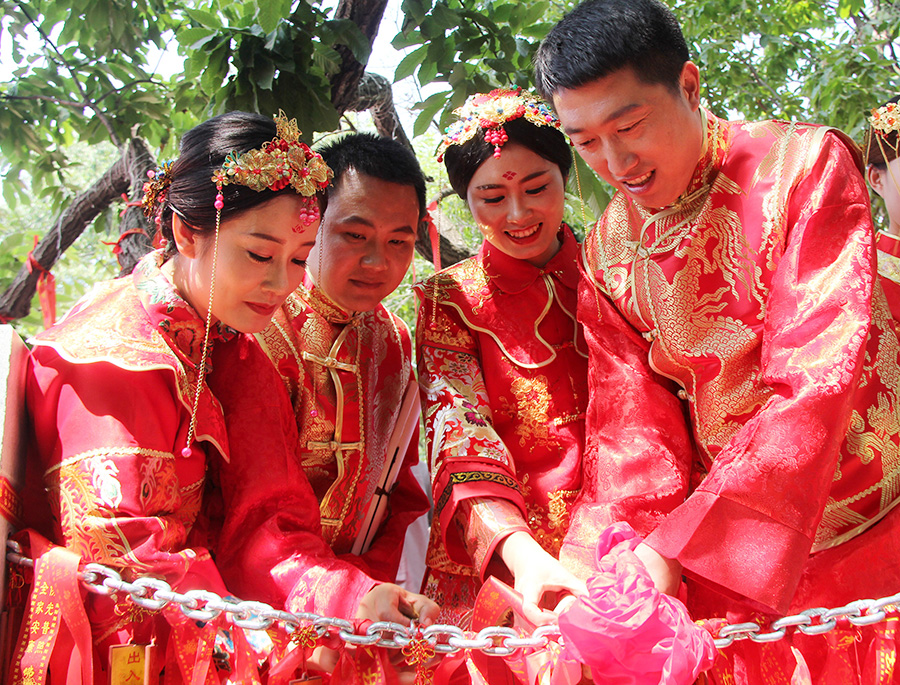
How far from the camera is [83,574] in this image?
1660 millimetres

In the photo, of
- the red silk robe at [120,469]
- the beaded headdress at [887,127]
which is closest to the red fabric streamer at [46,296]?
the red silk robe at [120,469]

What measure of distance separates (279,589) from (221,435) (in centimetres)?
41

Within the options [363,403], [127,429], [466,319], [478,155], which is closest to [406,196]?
[478,155]

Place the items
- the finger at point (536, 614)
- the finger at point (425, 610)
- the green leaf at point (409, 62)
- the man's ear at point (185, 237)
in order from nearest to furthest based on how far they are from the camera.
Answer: the finger at point (536, 614) < the finger at point (425, 610) < the man's ear at point (185, 237) < the green leaf at point (409, 62)

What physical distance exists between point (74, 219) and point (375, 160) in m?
2.39

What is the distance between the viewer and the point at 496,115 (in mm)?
2424

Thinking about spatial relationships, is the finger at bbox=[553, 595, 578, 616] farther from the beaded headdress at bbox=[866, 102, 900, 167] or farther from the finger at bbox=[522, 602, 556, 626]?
the beaded headdress at bbox=[866, 102, 900, 167]

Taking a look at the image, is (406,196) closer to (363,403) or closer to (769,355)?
(363,403)

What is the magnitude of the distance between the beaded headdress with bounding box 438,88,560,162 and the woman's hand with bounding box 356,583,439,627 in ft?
4.23

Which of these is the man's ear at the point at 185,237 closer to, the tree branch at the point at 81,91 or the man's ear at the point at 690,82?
the man's ear at the point at 690,82

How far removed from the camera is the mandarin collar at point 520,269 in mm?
2504

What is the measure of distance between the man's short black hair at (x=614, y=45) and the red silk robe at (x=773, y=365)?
26 cm

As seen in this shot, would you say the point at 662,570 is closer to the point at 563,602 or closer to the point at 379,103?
the point at 563,602

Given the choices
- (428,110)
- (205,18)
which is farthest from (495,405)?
(205,18)
